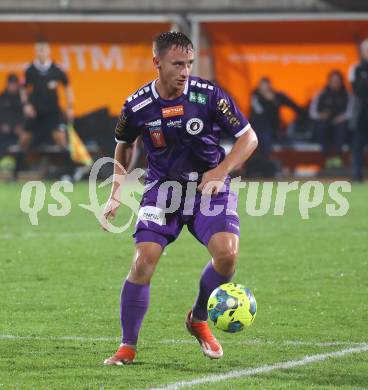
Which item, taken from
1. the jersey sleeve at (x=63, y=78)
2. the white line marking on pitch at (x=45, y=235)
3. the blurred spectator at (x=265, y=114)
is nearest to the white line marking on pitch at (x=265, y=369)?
the white line marking on pitch at (x=45, y=235)

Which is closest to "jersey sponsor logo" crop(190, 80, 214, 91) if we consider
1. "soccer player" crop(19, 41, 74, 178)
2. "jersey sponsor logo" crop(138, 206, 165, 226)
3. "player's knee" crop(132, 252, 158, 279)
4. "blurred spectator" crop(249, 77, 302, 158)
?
"jersey sponsor logo" crop(138, 206, 165, 226)

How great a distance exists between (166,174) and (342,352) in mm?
1583

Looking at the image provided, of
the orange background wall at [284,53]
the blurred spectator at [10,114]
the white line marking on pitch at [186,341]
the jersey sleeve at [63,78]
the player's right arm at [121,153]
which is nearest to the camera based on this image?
the player's right arm at [121,153]

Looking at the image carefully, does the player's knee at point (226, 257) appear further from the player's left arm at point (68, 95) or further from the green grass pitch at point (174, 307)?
the player's left arm at point (68, 95)

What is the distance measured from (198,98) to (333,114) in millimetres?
17438

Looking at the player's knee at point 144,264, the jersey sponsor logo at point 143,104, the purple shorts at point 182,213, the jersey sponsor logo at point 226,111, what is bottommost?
the player's knee at point 144,264

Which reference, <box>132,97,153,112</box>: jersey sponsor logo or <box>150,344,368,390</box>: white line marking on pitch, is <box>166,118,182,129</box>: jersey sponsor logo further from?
<box>150,344,368,390</box>: white line marking on pitch

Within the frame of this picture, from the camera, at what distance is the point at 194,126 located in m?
7.54

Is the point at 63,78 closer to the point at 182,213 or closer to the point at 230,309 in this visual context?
the point at 182,213

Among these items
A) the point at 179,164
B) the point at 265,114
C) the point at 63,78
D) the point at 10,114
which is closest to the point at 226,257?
the point at 179,164

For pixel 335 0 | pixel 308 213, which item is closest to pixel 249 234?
pixel 308 213

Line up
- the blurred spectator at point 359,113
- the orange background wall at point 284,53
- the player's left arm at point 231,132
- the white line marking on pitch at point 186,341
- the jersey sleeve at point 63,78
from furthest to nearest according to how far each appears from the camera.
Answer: the orange background wall at point 284,53
the jersey sleeve at point 63,78
the blurred spectator at point 359,113
the white line marking on pitch at point 186,341
the player's left arm at point 231,132

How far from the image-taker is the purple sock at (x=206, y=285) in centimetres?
764

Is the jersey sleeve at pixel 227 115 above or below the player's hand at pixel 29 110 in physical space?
below
